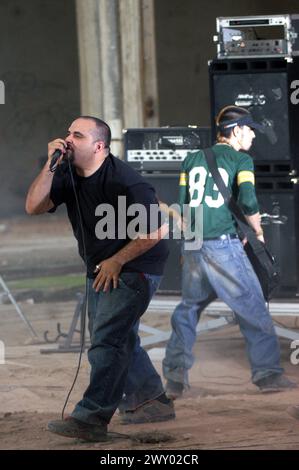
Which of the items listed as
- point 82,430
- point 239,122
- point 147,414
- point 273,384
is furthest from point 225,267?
point 82,430

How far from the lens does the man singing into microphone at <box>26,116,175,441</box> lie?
274 inches

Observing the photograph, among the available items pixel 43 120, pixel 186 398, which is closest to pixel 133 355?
pixel 186 398

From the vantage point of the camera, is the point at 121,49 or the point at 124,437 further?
the point at 121,49

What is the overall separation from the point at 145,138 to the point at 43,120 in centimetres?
985

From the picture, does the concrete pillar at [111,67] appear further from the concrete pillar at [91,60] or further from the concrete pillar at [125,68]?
the concrete pillar at [91,60]

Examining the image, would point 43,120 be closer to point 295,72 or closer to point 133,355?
point 295,72

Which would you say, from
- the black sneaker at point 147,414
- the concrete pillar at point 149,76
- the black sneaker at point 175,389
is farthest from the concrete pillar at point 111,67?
the black sneaker at point 147,414

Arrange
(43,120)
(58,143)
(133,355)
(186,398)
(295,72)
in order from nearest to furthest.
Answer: (58,143) < (133,355) < (186,398) < (295,72) < (43,120)

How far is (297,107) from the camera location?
9.30m

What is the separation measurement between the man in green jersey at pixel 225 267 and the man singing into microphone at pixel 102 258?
1256mm

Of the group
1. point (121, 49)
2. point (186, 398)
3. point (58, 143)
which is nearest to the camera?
point (58, 143)

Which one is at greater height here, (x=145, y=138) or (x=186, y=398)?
(x=145, y=138)

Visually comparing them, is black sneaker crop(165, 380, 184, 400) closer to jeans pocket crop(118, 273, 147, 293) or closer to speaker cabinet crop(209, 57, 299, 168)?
jeans pocket crop(118, 273, 147, 293)

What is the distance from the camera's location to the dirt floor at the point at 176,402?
7.00 m
